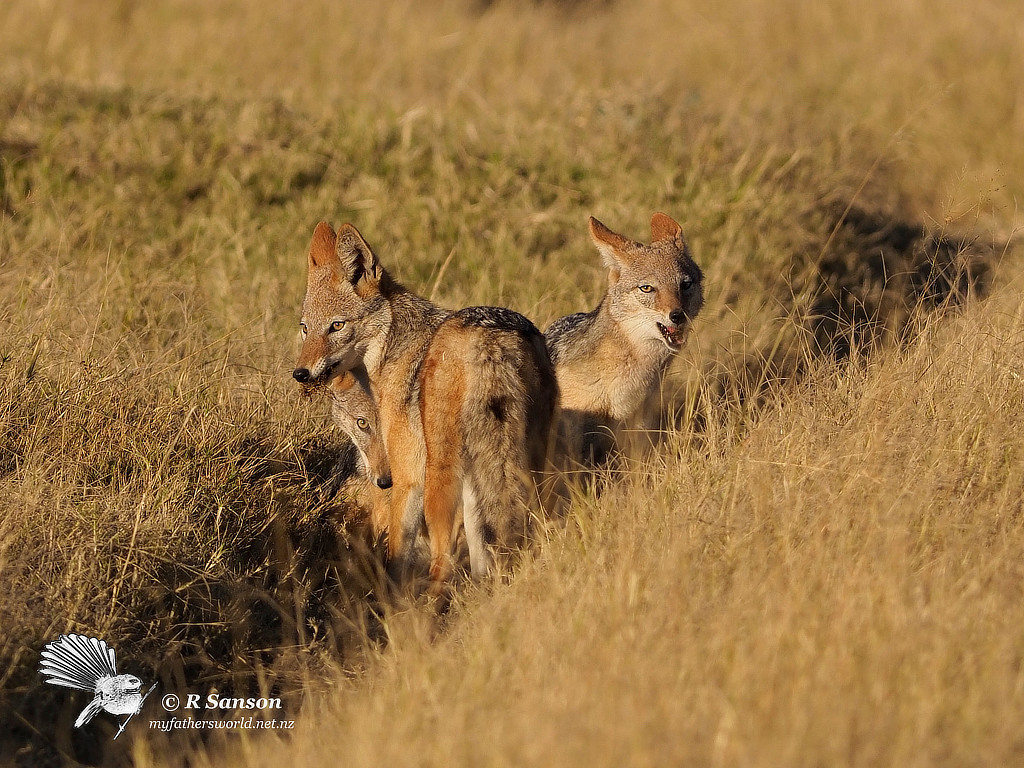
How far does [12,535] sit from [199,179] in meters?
4.95

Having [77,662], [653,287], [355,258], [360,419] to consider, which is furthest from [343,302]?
[77,662]

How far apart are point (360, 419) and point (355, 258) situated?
2.75 ft

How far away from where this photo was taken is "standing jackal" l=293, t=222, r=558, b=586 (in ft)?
16.3

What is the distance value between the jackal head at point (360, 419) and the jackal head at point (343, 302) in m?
0.14

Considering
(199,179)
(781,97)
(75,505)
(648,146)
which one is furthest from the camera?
(781,97)

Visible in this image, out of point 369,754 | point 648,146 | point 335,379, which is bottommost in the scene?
point 369,754

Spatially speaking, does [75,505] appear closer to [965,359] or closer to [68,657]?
[68,657]

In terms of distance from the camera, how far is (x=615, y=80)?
11656 millimetres

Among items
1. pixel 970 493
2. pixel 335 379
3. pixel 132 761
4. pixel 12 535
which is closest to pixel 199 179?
pixel 335 379

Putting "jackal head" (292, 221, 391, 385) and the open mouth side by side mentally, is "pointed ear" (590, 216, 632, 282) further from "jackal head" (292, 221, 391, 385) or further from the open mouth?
"jackal head" (292, 221, 391, 385)

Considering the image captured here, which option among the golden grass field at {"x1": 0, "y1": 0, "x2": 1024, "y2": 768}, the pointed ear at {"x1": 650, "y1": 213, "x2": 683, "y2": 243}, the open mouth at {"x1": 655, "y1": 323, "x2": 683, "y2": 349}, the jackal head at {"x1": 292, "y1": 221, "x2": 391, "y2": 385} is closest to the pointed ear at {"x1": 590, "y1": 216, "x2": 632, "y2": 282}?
the pointed ear at {"x1": 650, "y1": 213, "x2": 683, "y2": 243}

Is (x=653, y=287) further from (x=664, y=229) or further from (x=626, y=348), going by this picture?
(x=664, y=229)

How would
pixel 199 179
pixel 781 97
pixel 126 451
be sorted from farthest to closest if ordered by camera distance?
pixel 781 97 → pixel 199 179 → pixel 126 451

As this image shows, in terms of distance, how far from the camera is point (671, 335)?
19.9 feet
